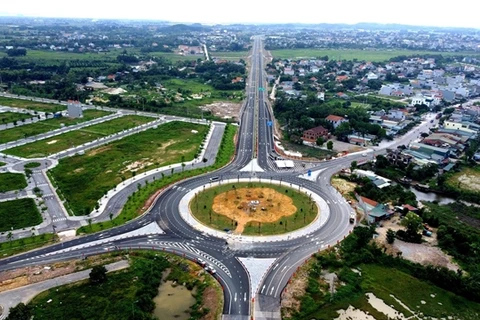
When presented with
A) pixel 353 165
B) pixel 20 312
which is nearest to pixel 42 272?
pixel 20 312

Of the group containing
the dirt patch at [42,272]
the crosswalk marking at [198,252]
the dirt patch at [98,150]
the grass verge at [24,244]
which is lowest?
the crosswalk marking at [198,252]

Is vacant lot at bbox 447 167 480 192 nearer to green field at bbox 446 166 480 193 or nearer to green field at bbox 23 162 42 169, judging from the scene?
green field at bbox 446 166 480 193

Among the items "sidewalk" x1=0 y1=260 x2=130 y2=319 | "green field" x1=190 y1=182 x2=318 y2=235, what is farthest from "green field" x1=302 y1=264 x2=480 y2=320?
→ "sidewalk" x1=0 y1=260 x2=130 y2=319

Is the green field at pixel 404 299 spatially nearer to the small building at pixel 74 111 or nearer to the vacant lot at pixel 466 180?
the vacant lot at pixel 466 180

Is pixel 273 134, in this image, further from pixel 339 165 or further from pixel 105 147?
pixel 105 147

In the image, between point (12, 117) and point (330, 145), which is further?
point (12, 117)

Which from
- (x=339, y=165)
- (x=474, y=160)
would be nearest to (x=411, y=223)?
(x=339, y=165)

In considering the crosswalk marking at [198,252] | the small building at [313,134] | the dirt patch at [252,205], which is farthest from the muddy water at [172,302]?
the small building at [313,134]

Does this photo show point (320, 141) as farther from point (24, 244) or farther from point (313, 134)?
point (24, 244)
